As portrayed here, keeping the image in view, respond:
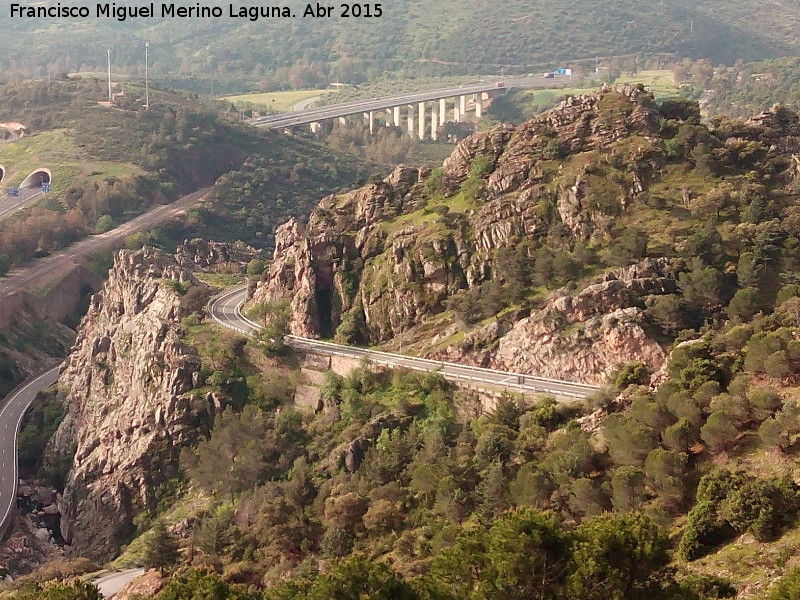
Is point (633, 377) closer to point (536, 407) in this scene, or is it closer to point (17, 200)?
point (536, 407)

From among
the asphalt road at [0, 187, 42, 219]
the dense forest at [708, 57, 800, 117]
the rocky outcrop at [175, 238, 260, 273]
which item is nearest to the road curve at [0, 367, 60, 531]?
the rocky outcrop at [175, 238, 260, 273]

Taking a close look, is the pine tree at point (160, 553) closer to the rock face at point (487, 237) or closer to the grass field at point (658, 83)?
the rock face at point (487, 237)

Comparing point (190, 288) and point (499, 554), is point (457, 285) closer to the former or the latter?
point (190, 288)

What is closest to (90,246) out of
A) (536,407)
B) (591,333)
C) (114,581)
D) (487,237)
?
(487,237)

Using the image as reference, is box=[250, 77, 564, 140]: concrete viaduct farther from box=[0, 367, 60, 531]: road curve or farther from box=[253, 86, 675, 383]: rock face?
box=[253, 86, 675, 383]: rock face

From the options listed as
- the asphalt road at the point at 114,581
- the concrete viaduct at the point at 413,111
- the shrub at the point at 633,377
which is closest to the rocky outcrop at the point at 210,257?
the asphalt road at the point at 114,581

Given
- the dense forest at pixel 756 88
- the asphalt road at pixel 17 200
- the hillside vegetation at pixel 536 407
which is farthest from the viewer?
the dense forest at pixel 756 88
